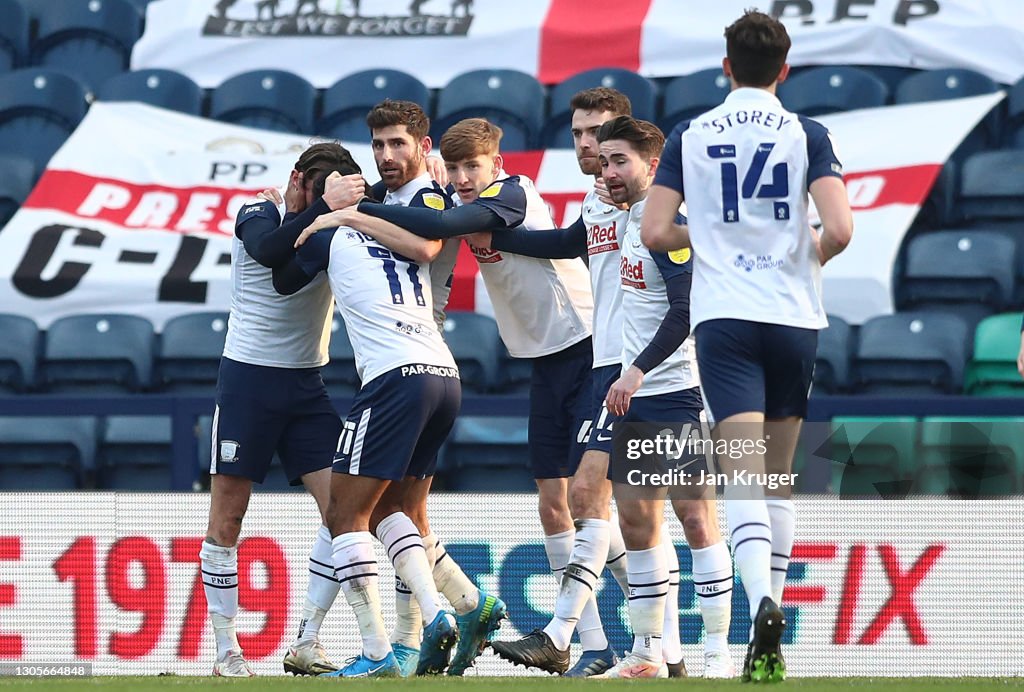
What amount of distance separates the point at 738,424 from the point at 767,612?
1.95ft

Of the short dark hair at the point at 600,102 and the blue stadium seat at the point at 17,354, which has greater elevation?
the short dark hair at the point at 600,102

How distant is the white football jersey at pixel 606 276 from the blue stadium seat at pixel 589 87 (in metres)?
4.79

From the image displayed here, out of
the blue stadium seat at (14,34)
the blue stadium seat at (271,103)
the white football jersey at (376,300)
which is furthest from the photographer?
the blue stadium seat at (14,34)

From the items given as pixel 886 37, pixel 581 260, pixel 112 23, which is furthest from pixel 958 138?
pixel 112 23

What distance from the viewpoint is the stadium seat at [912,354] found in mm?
8773

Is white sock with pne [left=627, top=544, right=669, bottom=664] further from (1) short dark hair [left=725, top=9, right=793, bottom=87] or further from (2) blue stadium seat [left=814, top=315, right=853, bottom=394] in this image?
(2) blue stadium seat [left=814, top=315, right=853, bottom=394]

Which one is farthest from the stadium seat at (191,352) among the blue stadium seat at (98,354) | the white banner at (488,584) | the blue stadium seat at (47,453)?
the white banner at (488,584)

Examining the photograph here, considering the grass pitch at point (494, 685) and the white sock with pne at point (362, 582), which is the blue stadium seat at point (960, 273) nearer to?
the grass pitch at point (494, 685)

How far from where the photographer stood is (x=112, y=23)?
12469 mm

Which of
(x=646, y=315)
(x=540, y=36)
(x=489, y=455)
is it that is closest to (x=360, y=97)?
(x=540, y=36)

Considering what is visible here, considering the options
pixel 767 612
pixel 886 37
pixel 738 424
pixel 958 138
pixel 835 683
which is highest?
pixel 886 37

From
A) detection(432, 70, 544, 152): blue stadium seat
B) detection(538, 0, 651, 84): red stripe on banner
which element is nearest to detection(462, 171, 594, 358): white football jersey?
detection(432, 70, 544, 152): blue stadium seat

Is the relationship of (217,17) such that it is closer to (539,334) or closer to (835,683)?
(539,334)

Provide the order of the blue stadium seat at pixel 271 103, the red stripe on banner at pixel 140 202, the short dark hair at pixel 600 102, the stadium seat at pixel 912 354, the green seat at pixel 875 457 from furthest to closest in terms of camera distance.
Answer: the blue stadium seat at pixel 271 103 < the red stripe on banner at pixel 140 202 < the stadium seat at pixel 912 354 < the green seat at pixel 875 457 < the short dark hair at pixel 600 102
